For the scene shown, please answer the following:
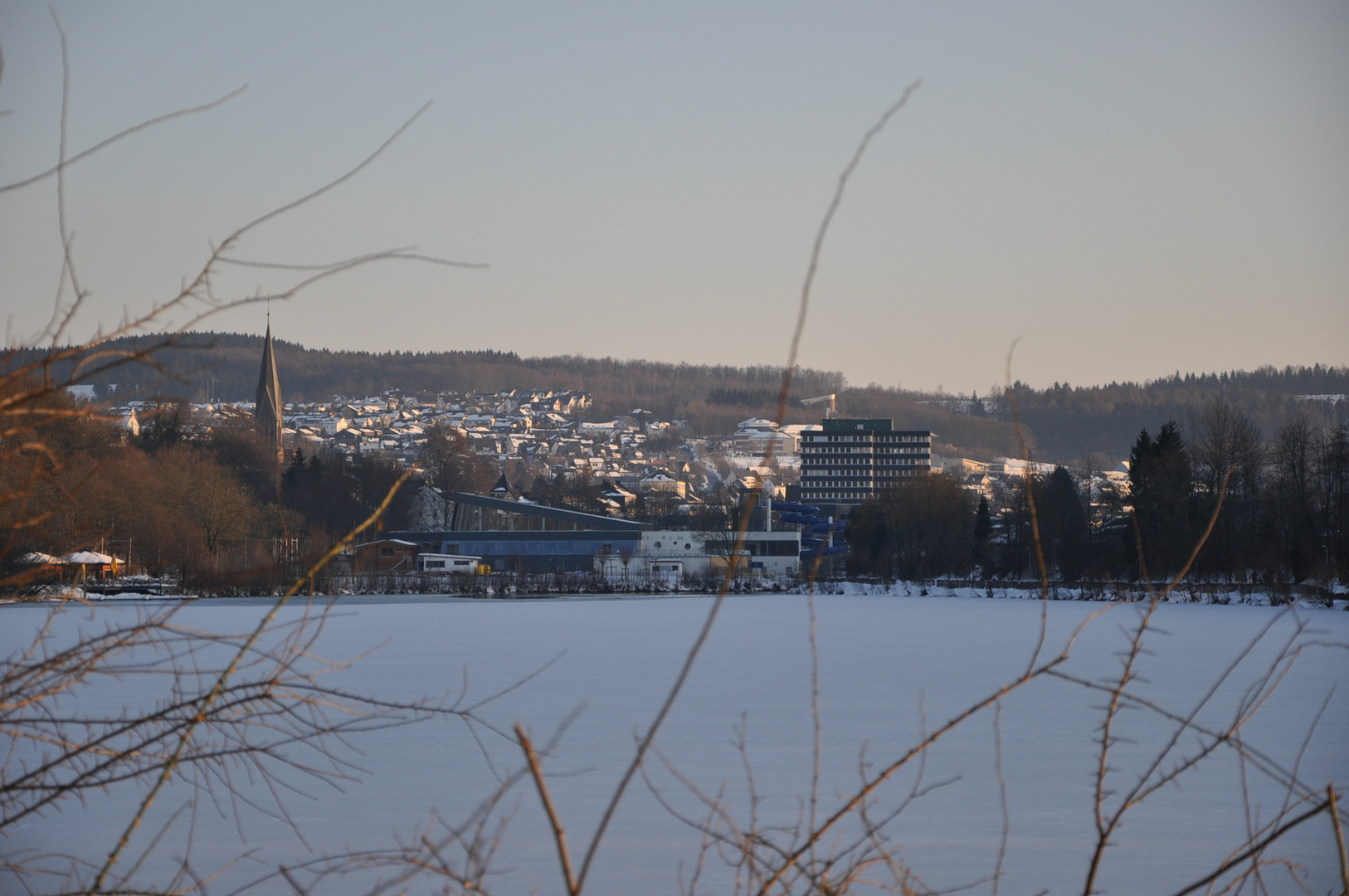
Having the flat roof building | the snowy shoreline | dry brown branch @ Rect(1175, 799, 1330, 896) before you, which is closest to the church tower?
the flat roof building

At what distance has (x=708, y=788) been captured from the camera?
8.60 metres

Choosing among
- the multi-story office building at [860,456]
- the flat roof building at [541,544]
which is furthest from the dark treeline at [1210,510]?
the multi-story office building at [860,456]

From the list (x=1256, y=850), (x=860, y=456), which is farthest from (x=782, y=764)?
(x=860, y=456)

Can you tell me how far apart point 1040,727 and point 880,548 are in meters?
62.5

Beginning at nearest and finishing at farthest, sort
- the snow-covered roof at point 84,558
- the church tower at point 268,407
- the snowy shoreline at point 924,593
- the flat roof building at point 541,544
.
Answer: the snow-covered roof at point 84,558, the snowy shoreline at point 924,593, the flat roof building at point 541,544, the church tower at point 268,407

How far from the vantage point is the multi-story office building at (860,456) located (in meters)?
156

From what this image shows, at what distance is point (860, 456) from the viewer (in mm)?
156750

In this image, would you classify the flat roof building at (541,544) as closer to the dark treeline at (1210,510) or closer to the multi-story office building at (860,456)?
the dark treeline at (1210,510)

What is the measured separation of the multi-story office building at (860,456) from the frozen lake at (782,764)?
5297 inches

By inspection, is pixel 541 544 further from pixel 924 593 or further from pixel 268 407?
pixel 268 407

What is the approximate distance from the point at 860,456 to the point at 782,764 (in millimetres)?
148631

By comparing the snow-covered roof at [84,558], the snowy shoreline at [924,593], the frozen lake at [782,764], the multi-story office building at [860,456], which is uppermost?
the multi-story office building at [860,456]

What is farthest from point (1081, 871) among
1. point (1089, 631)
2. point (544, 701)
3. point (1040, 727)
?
point (1089, 631)

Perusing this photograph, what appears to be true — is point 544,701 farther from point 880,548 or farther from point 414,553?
point 880,548
